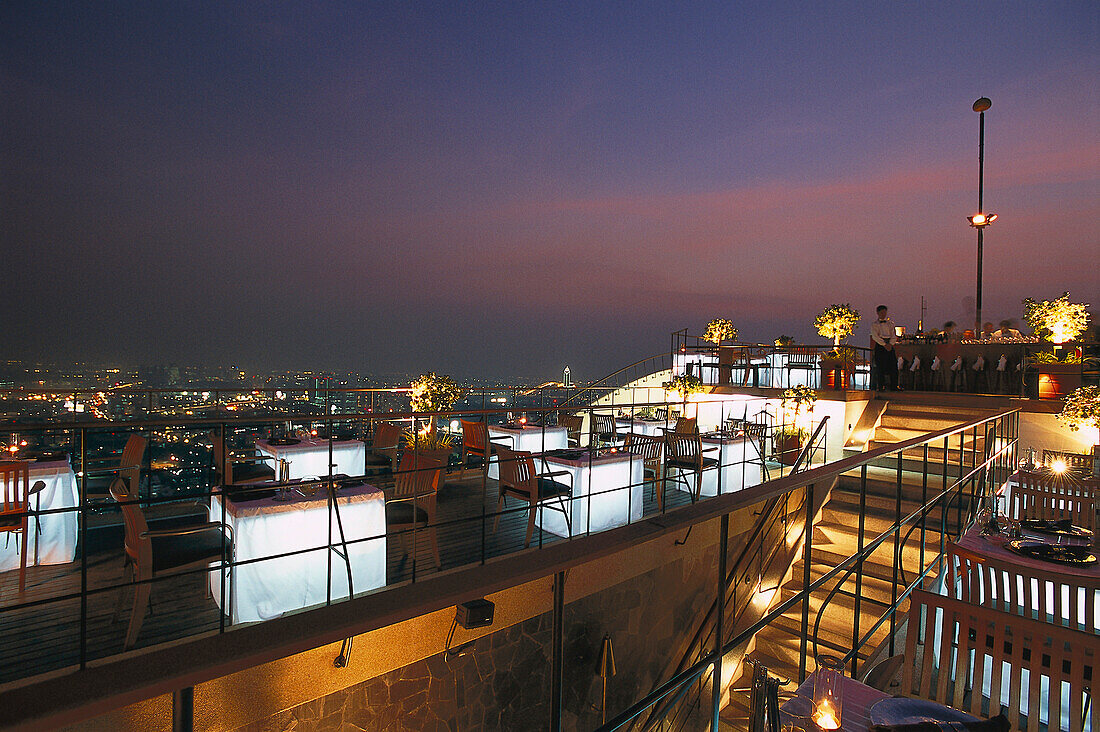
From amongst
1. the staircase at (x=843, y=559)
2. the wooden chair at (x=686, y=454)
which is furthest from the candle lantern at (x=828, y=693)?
the wooden chair at (x=686, y=454)

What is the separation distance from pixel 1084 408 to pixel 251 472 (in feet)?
33.1

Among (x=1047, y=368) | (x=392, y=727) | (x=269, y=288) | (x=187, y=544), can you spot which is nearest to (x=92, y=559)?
(x=187, y=544)

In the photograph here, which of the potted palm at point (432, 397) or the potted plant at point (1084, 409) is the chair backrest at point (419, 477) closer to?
the potted palm at point (432, 397)

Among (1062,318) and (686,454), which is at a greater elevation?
(1062,318)

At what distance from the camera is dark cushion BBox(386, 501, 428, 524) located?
4422 mm

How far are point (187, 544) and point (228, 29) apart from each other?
20306 mm

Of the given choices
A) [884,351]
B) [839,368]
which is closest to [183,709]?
[839,368]

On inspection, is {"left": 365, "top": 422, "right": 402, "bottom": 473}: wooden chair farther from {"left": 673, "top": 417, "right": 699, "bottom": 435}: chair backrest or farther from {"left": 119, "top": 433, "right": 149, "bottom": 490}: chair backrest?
{"left": 673, "top": 417, "right": 699, "bottom": 435}: chair backrest

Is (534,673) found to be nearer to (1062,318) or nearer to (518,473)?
(518,473)

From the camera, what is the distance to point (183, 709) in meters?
0.62

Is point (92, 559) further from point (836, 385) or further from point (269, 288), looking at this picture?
point (269, 288)

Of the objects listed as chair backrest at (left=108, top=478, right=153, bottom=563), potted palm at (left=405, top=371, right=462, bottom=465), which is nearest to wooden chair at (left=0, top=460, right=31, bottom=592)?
chair backrest at (left=108, top=478, right=153, bottom=563)

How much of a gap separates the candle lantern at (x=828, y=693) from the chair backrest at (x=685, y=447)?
15.9ft

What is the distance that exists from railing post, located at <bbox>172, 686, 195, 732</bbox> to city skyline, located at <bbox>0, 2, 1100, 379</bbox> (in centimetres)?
1259
